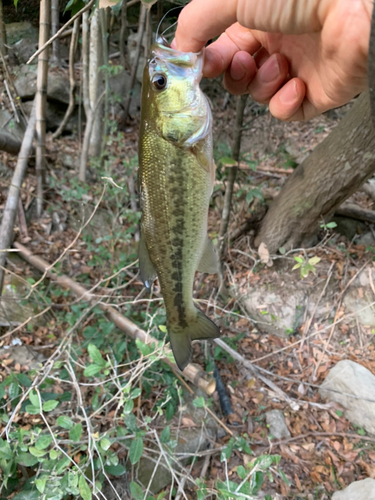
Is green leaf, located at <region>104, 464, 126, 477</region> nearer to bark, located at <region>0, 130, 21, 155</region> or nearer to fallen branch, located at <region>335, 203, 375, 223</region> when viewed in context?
fallen branch, located at <region>335, 203, 375, 223</region>

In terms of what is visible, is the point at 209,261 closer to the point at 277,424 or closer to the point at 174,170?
the point at 174,170

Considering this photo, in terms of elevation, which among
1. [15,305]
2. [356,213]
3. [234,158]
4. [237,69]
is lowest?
[15,305]

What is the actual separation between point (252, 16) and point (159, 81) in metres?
0.47

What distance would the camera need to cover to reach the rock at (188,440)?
2678 mm

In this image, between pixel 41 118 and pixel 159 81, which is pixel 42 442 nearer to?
pixel 159 81

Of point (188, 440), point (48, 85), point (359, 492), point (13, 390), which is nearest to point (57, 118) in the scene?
point (48, 85)

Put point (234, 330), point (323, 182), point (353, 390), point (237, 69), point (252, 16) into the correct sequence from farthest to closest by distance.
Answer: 1. point (234, 330)
2. point (323, 182)
3. point (353, 390)
4. point (237, 69)
5. point (252, 16)

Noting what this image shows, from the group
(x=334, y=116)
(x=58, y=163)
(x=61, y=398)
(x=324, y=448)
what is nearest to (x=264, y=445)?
(x=324, y=448)

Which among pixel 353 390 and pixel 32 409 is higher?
pixel 32 409

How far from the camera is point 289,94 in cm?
178

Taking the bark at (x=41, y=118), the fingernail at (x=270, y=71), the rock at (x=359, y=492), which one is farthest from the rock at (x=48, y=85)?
the rock at (x=359, y=492)

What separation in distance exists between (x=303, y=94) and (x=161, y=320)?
2.35 m

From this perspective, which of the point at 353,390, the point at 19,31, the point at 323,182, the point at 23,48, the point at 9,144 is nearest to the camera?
the point at 353,390

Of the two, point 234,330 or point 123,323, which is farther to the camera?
point 234,330
